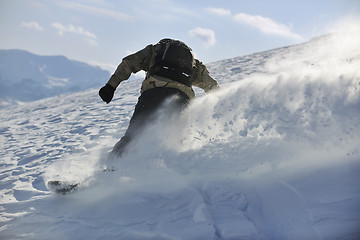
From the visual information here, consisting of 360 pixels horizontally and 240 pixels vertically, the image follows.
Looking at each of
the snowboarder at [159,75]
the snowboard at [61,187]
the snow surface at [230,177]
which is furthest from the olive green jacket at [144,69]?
the snowboard at [61,187]

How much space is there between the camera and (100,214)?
8.18ft

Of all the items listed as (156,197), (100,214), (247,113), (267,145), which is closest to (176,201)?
(156,197)

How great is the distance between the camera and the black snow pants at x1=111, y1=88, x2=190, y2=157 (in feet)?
11.2

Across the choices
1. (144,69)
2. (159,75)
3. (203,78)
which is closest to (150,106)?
(159,75)

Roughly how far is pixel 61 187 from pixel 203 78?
2.31 meters

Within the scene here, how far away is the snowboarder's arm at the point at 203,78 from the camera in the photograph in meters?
4.10

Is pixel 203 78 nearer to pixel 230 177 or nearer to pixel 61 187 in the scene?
pixel 230 177

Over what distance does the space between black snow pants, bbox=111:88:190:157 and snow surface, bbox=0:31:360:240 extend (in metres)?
0.12

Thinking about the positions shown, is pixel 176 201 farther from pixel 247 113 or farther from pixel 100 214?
pixel 247 113

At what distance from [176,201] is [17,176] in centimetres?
270

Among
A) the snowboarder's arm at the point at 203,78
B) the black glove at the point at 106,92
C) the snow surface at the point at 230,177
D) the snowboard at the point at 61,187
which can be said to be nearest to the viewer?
the snow surface at the point at 230,177

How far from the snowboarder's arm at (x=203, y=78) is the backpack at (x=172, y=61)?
346 millimetres

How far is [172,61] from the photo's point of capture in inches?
145

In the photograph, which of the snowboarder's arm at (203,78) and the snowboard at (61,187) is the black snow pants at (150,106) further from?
the snowboard at (61,187)
